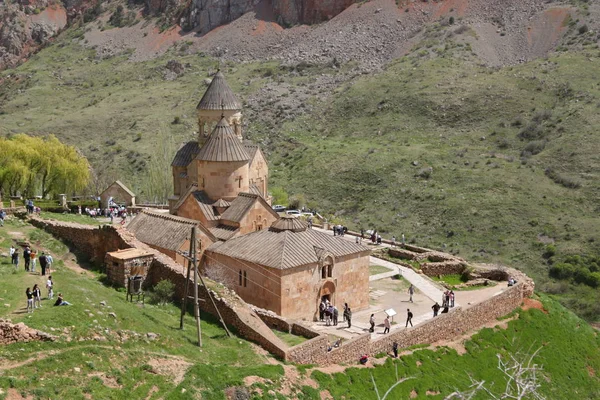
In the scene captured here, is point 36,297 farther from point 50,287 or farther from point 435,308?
point 435,308

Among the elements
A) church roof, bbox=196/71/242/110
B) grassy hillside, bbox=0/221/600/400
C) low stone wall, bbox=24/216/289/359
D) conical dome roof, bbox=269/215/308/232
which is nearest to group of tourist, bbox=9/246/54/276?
grassy hillside, bbox=0/221/600/400

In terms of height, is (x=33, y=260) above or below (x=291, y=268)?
above

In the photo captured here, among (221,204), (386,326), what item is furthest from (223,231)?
(386,326)

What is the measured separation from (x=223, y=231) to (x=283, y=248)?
399 cm

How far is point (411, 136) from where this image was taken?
212 feet

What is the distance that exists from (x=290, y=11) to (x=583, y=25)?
3637 centimetres

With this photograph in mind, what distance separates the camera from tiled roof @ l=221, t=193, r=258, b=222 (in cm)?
Result: 2916

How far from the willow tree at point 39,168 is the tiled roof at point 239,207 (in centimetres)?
1599

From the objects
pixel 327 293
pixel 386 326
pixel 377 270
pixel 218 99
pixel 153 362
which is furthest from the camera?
pixel 218 99

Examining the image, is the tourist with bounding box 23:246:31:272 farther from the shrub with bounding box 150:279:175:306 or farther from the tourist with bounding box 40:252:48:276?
the shrub with bounding box 150:279:175:306

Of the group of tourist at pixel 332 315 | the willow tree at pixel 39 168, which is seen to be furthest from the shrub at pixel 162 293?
the willow tree at pixel 39 168

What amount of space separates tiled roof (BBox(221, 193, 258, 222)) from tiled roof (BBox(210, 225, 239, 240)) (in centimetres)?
35

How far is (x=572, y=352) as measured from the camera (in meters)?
30.2

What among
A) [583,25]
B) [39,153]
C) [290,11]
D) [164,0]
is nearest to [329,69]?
[290,11]
